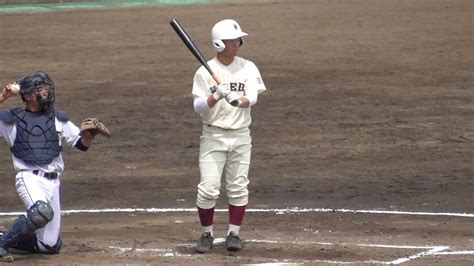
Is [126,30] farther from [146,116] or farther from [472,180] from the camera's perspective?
[472,180]

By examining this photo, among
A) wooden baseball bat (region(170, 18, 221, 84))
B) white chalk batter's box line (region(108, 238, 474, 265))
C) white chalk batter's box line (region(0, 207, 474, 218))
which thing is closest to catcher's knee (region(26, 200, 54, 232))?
white chalk batter's box line (region(108, 238, 474, 265))

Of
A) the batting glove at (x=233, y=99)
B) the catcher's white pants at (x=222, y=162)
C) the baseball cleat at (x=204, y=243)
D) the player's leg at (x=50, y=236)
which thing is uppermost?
the batting glove at (x=233, y=99)

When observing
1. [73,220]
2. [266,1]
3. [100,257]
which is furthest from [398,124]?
[266,1]

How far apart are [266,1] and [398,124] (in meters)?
11.4

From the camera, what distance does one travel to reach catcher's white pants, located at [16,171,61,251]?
9211 millimetres

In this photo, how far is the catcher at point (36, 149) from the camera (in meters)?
9.24

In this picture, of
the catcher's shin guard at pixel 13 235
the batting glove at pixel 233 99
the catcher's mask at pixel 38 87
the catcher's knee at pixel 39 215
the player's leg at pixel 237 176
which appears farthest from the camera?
the player's leg at pixel 237 176

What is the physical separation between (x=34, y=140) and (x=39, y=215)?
0.64 meters

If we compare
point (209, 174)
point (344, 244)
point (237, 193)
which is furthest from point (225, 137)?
point (344, 244)

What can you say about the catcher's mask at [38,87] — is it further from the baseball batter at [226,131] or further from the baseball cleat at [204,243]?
the baseball cleat at [204,243]

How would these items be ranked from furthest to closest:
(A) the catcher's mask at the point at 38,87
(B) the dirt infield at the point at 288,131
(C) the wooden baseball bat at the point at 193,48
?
(B) the dirt infield at the point at 288,131 → (C) the wooden baseball bat at the point at 193,48 → (A) the catcher's mask at the point at 38,87

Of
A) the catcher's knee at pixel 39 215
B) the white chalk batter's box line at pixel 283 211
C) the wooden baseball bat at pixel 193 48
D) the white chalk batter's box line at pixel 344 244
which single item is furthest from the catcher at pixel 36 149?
the white chalk batter's box line at pixel 283 211

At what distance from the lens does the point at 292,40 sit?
2100 centimetres

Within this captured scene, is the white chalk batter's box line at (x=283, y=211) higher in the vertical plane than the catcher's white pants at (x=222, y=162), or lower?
lower
